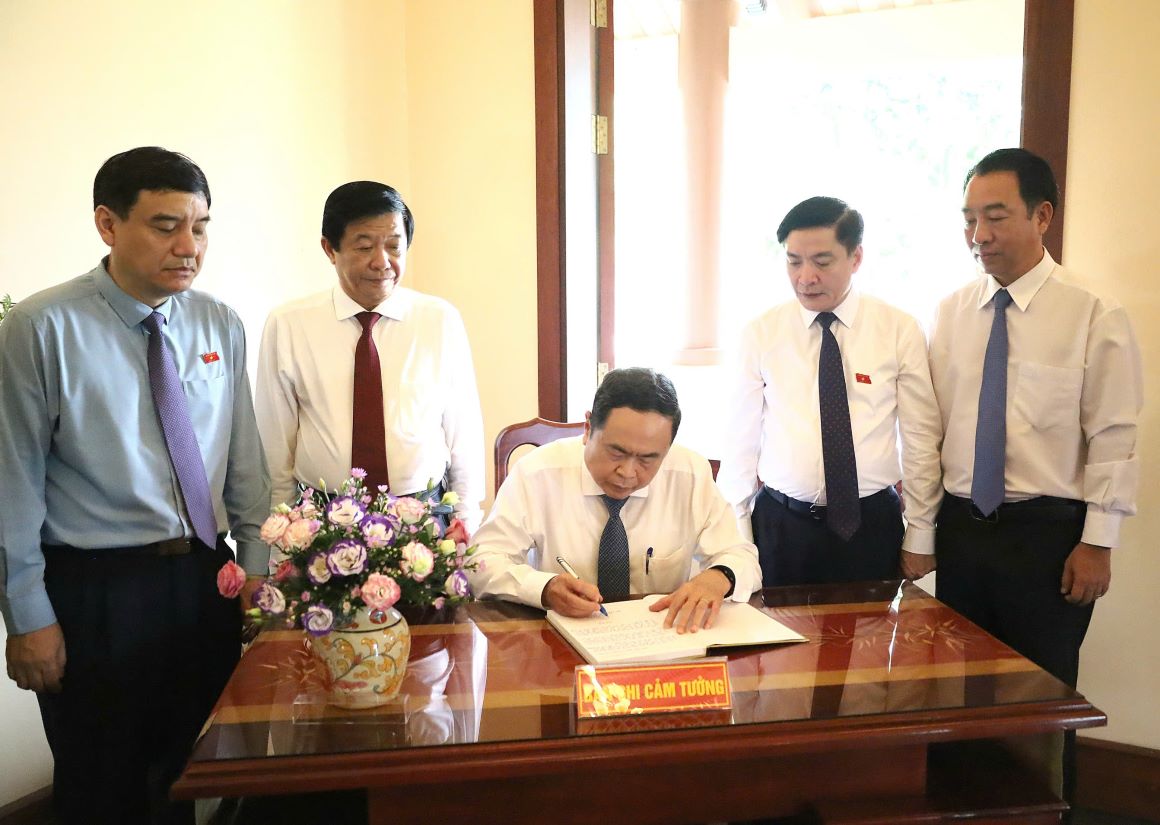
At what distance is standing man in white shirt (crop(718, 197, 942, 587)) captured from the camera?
223 centimetres

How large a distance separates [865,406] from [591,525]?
811 mm

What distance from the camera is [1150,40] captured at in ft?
8.02

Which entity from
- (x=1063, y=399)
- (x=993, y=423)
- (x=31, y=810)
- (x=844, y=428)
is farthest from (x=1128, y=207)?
(x=31, y=810)

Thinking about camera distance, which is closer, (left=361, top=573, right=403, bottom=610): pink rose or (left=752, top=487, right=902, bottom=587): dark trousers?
(left=361, top=573, right=403, bottom=610): pink rose

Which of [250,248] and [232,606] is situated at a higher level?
[250,248]

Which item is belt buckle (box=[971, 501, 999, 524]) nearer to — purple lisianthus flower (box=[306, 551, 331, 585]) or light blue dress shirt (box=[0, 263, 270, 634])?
purple lisianthus flower (box=[306, 551, 331, 585])

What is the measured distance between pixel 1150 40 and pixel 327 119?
253cm

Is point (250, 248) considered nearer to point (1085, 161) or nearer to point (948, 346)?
point (948, 346)

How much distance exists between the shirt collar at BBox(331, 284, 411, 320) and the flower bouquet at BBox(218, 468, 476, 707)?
→ 1.00 metres

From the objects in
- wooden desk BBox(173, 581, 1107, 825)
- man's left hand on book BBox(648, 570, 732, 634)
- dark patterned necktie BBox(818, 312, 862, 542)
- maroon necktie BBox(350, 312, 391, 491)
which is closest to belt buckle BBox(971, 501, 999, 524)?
dark patterned necktie BBox(818, 312, 862, 542)

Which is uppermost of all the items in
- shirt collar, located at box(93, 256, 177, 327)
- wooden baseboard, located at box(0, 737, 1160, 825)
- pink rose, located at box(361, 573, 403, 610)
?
shirt collar, located at box(93, 256, 177, 327)

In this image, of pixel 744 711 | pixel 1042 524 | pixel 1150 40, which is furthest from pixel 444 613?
pixel 1150 40

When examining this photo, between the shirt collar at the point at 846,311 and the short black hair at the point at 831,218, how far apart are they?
0.47 ft

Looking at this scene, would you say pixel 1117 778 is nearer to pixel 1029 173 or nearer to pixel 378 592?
pixel 1029 173
